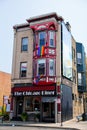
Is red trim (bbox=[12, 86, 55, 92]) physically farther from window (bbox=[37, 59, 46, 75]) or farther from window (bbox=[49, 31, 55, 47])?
window (bbox=[49, 31, 55, 47])

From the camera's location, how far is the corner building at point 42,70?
2533 cm

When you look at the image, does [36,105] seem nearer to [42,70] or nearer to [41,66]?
[42,70]

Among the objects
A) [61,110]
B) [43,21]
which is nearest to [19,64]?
Answer: [43,21]

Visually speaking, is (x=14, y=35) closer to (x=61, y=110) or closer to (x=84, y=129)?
(x=61, y=110)

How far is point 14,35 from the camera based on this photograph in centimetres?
3008

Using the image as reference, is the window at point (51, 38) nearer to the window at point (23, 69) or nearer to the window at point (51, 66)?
the window at point (51, 66)

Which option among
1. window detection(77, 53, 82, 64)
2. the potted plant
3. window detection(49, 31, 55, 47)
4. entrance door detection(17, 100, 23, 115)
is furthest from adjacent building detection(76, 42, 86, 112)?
the potted plant

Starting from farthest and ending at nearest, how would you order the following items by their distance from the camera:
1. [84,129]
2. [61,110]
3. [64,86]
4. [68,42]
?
[68,42] → [64,86] → [61,110] → [84,129]

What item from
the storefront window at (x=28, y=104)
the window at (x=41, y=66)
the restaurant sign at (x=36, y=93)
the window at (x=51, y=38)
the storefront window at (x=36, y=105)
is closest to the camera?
the restaurant sign at (x=36, y=93)

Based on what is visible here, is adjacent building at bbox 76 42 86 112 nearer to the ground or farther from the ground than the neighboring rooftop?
nearer to the ground

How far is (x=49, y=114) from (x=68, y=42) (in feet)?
34.9

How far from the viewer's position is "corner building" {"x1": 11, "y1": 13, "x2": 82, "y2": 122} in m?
25.3

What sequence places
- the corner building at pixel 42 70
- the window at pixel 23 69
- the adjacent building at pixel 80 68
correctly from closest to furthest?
the corner building at pixel 42 70
the window at pixel 23 69
the adjacent building at pixel 80 68

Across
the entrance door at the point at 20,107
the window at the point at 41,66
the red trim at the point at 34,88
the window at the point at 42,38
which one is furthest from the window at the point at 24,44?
the entrance door at the point at 20,107
